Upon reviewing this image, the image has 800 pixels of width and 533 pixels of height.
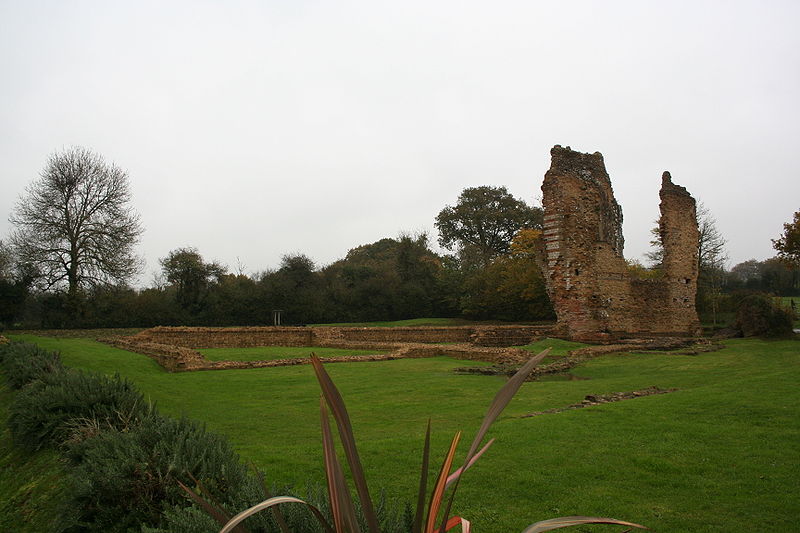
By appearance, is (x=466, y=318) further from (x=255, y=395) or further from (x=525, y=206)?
(x=255, y=395)

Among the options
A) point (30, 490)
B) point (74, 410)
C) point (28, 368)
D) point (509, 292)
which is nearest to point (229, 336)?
point (28, 368)

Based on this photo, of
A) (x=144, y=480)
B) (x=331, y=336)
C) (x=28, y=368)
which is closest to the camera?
(x=144, y=480)

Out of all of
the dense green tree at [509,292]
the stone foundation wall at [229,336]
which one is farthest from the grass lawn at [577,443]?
the dense green tree at [509,292]

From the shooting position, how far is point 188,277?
32.9 m

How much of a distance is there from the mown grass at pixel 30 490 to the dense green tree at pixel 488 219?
43668mm

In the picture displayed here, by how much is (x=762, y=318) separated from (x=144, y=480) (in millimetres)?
19289

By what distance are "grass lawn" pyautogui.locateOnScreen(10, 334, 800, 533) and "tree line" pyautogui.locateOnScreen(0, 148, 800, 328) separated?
12726 mm

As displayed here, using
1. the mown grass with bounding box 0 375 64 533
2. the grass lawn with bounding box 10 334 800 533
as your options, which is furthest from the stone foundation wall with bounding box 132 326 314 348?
the mown grass with bounding box 0 375 64 533

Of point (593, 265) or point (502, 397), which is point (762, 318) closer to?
point (593, 265)

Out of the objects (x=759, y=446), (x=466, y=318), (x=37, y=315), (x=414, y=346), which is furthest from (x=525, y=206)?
(x=759, y=446)

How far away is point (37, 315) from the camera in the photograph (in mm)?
29266

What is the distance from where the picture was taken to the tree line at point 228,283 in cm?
2684

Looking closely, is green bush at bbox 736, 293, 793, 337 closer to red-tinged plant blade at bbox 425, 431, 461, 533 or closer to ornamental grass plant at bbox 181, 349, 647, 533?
ornamental grass plant at bbox 181, 349, 647, 533

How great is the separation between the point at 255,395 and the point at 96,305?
73.7 feet
